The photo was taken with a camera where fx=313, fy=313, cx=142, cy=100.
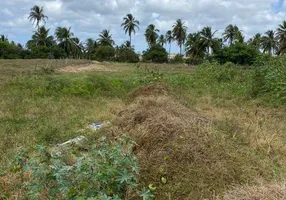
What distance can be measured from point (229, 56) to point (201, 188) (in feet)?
125

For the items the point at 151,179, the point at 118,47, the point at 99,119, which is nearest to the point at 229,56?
the point at 118,47

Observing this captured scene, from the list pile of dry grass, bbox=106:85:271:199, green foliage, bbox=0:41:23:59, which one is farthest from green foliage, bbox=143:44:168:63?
pile of dry grass, bbox=106:85:271:199

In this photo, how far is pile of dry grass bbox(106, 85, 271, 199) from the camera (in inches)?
120

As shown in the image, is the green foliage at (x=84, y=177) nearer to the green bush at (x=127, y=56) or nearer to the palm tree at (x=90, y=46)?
the green bush at (x=127, y=56)

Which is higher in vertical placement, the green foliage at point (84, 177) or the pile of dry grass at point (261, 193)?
the green foliage at point (84, 177)

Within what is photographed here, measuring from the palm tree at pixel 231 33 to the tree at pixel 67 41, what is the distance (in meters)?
23.4

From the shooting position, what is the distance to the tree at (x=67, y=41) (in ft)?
152

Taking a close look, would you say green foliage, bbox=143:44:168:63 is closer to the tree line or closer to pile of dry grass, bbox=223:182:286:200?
the tree line

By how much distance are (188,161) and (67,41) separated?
4643 centimetres

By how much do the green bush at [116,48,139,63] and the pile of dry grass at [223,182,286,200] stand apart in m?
43.2

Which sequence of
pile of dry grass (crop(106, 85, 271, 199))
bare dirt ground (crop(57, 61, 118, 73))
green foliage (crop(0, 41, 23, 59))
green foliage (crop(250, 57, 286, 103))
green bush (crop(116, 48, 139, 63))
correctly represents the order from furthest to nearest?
green bush (crop(116, 48, 139, 63)), green foliage (crop(0, 41, 23, 59)), bare dirt ground (crop(57, 61, 118, 73)), green foliage (crop(250, 57, 286, 103)), pile of dry grass (crop(106, 85, 271, 199))

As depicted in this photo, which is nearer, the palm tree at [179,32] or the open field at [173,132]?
the open field at [173,132]

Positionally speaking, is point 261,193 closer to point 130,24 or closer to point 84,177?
point 84,177

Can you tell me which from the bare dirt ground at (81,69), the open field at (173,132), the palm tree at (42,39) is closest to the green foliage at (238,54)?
the bare dirt ground at (81,69)
